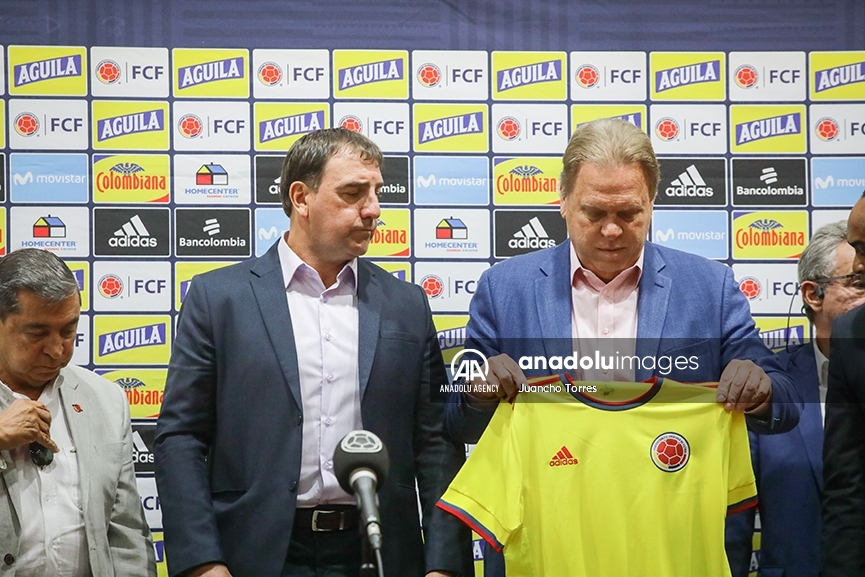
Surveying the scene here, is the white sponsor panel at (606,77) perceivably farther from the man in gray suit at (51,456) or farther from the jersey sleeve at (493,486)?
the man in gray suit at (51,456)

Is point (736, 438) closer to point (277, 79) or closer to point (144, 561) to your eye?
point (144, 561)

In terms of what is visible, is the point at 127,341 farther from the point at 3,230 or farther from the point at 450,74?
the point at 450,74

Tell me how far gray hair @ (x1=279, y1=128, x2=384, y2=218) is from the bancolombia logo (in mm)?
896

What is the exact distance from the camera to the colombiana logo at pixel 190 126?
3580mm

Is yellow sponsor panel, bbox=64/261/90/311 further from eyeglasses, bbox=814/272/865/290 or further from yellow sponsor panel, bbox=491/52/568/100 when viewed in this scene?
eyeglasses, bbox=814/272/865/290

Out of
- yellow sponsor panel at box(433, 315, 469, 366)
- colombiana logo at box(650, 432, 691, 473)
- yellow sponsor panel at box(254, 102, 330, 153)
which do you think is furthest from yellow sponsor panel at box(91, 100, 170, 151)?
colombiana logo at box(650, 432, 691, 473)

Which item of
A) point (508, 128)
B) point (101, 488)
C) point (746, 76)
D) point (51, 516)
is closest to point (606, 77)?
point (508, 128)

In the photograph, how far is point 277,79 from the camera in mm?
3604

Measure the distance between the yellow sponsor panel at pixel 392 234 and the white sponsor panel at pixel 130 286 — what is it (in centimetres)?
83

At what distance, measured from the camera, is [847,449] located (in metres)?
2.42

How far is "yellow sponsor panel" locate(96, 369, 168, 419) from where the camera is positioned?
355 cm

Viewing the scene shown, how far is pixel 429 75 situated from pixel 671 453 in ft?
6.05

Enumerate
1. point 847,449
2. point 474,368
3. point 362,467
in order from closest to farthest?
point 362,467, point 847,449, point 474,368

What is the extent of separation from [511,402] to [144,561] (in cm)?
126
